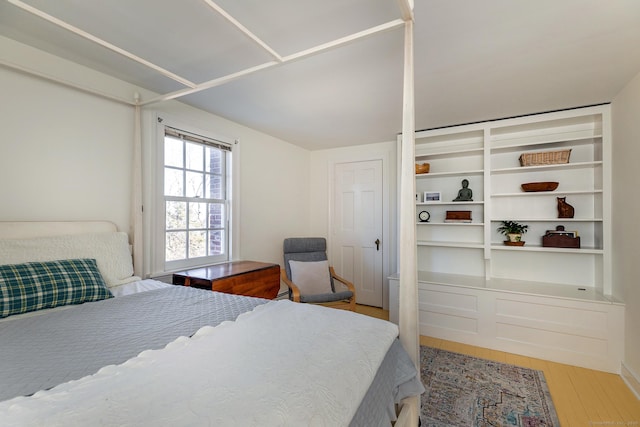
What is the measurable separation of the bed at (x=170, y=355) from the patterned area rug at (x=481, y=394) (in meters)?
0.85

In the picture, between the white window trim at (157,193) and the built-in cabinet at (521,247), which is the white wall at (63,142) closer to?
the white window trim at (157,193)

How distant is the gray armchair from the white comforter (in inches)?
72.0

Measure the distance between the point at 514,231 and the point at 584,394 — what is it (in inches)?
59.3

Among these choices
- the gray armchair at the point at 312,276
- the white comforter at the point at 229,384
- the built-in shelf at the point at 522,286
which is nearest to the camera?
the white comforter at the point at 229,384

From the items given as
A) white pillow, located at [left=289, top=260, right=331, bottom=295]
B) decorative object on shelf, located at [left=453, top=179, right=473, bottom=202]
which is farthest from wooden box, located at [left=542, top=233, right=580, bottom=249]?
white pillow, located at [left=289, top=260, right=331, bottom=295]

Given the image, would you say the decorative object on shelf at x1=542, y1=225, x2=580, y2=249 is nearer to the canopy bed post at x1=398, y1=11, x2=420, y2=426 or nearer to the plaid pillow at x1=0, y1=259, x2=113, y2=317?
the canopy bed post at x1=398, y1=11, x2=420, y2=426

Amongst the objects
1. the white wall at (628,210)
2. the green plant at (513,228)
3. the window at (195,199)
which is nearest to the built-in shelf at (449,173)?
the green plant at (513,228)

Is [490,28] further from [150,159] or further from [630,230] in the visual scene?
[150,159]

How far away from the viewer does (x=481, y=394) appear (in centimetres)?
212

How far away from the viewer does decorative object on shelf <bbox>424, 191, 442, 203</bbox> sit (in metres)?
3.51

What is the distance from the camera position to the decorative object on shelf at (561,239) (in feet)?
9.21

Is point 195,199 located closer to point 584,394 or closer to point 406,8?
point 406,8

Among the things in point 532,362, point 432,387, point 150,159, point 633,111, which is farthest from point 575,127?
point 150,159

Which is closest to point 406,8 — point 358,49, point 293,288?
point 358,49
